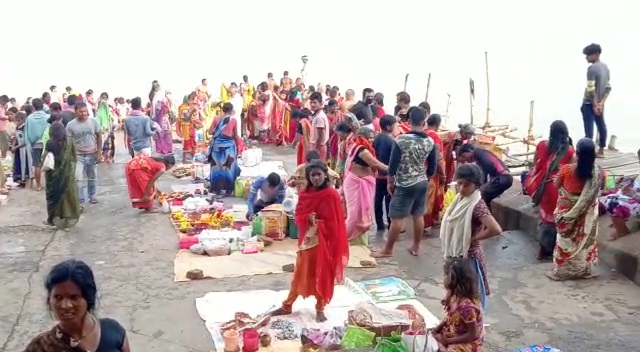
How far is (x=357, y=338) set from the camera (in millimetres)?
5023

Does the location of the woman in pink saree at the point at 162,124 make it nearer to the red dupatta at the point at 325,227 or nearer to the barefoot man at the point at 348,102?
the barefoot man at the point at 348,102

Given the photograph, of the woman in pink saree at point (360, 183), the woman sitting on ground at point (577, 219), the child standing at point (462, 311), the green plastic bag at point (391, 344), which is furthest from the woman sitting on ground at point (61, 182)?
the child standing at point (462, 311)

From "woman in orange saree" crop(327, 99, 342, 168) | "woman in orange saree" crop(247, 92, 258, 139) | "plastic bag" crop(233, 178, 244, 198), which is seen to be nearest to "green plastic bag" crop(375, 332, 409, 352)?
"woman in orange saree" crop(327, 99, 342, 168)

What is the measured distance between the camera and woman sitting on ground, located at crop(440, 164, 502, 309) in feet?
16.0

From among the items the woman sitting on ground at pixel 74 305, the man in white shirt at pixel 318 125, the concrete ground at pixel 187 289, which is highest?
the man in white shirt at pixel 318 125

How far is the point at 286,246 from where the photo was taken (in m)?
7.94

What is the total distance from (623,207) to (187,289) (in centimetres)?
464

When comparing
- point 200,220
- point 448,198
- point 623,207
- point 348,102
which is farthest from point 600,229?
point 348,102

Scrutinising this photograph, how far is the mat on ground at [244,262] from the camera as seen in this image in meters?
7.00

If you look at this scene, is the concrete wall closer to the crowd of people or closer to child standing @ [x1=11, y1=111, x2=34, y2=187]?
the crowd of people

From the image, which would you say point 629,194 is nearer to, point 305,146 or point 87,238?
point 305,146

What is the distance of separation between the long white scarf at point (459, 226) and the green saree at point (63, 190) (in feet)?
18.0

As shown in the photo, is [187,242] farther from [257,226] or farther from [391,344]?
[391,344]

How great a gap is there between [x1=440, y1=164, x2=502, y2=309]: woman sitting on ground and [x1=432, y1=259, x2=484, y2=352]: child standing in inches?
36.2
